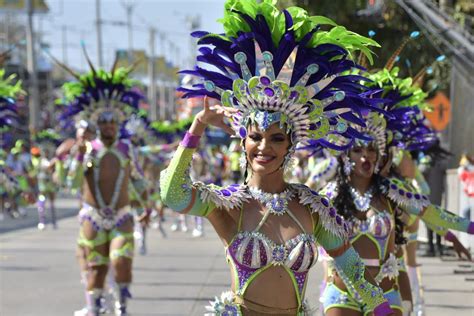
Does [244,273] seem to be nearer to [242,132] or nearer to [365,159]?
[242,132]

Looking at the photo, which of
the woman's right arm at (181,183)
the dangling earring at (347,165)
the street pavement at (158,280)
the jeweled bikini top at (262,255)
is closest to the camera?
the woman's right arm at (181,183)

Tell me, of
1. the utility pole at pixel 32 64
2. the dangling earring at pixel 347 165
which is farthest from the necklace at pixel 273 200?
the utility pole at pixel 32 64

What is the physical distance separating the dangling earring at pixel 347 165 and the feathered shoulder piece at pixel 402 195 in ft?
0.85

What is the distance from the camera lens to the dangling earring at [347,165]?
20.2 feet

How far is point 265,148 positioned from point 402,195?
1.93m

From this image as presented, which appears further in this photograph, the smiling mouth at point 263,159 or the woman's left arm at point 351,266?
the woman's left arm at point 351,266

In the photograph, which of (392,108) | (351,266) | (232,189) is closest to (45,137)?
(392,108)

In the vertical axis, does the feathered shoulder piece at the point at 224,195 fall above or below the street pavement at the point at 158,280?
above

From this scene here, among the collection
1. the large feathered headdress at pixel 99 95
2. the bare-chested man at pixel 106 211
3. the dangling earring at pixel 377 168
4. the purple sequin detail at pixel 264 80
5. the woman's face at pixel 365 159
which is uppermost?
the purple sequin detail at pixel 264 80

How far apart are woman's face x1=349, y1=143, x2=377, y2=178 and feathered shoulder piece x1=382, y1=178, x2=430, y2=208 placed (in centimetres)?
17

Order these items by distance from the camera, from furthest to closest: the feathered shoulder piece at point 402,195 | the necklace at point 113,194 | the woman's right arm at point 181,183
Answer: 1. the necklace at point 113,194
2. the feathered shoulder piece at point 402,195
3. the woman's right arm at point 181,183

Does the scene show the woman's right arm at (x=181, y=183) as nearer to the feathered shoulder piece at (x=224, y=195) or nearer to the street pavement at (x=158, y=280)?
Result: the feathered shoulder piece at (x=224, y=195)

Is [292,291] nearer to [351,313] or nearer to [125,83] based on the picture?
[351,313]

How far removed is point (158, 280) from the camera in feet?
38.3
